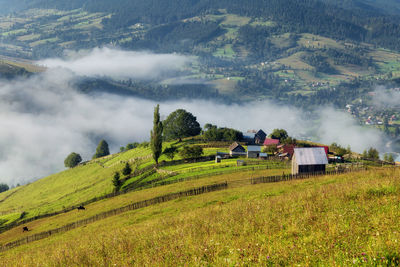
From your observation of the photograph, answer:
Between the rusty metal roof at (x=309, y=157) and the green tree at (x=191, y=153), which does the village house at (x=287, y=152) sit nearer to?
the green tree at (x=191, y=153)

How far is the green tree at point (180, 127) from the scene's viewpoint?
164625 mm

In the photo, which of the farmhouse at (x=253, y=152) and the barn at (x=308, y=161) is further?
the farmhouse at (x=253, y=152)

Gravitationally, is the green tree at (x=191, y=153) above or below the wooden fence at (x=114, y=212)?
above

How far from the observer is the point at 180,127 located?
539 feet

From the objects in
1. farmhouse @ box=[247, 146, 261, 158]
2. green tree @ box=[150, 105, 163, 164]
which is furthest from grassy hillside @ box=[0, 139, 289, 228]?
farmhouse @ box=[247, 146, 261, 158]

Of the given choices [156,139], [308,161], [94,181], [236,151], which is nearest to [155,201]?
[308,161]

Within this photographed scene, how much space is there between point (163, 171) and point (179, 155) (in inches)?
651

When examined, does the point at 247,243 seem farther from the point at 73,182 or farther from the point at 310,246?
the point at 73,182

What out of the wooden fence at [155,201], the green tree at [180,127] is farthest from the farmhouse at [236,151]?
the wooden fence at [155,201]

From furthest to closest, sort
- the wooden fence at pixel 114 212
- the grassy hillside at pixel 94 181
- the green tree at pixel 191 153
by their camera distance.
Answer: the green tree at pixel 191 153
the grassy hillside at pixel 94 181
the wooden fence at pixel 114 212

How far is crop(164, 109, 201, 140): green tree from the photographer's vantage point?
540 feet

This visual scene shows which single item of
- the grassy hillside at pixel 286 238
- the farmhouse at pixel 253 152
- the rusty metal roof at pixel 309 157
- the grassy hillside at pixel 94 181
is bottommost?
the grassy hillside at pixel 94 181

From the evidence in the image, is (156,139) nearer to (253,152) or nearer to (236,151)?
(236,151)

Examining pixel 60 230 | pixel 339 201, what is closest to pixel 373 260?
pixel 339 201
